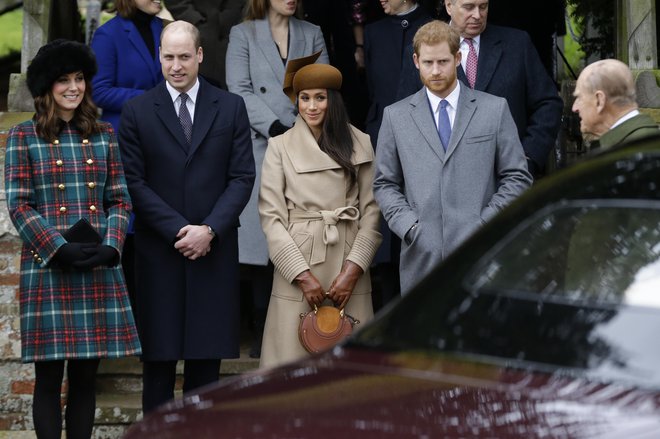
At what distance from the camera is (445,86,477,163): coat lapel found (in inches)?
258

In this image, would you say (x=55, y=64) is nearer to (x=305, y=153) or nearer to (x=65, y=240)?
(x=65, y=240)

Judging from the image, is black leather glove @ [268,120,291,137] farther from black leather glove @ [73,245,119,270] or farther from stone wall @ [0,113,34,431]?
black leather glove @ [73,245,119,270]

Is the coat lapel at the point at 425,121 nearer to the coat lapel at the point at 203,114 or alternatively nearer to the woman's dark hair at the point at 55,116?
the coat lapel at the point at 203,114

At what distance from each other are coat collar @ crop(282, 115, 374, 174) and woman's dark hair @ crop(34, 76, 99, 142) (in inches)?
44.3

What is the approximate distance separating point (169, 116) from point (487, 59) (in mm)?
1789

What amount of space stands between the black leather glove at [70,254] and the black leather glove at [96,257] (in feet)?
0.04

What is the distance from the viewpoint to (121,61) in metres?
7.75

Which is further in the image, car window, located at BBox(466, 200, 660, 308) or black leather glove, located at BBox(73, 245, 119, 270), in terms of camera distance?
black leather glove, located at BBox(73, 245, 119, 270)

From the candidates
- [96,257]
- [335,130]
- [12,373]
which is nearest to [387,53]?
[335,130]

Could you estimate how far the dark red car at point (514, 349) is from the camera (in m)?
3.02

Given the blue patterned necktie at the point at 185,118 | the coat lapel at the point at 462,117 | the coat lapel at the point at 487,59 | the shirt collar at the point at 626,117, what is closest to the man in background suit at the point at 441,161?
the coat lapel at the point at 462,117

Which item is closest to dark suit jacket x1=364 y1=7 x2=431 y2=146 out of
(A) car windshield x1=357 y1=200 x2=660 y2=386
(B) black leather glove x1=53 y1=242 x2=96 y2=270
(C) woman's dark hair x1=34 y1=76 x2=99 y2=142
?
(C) woman's dark hair x1=34 y1=76 x2=99 y2=142

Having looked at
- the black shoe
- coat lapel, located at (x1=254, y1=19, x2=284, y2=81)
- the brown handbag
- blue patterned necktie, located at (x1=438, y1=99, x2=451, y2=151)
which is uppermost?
coat lapel, located at (x1=254, y1=19, x2=284, y2=81)

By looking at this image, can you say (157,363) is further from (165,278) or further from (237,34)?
(237,34)
